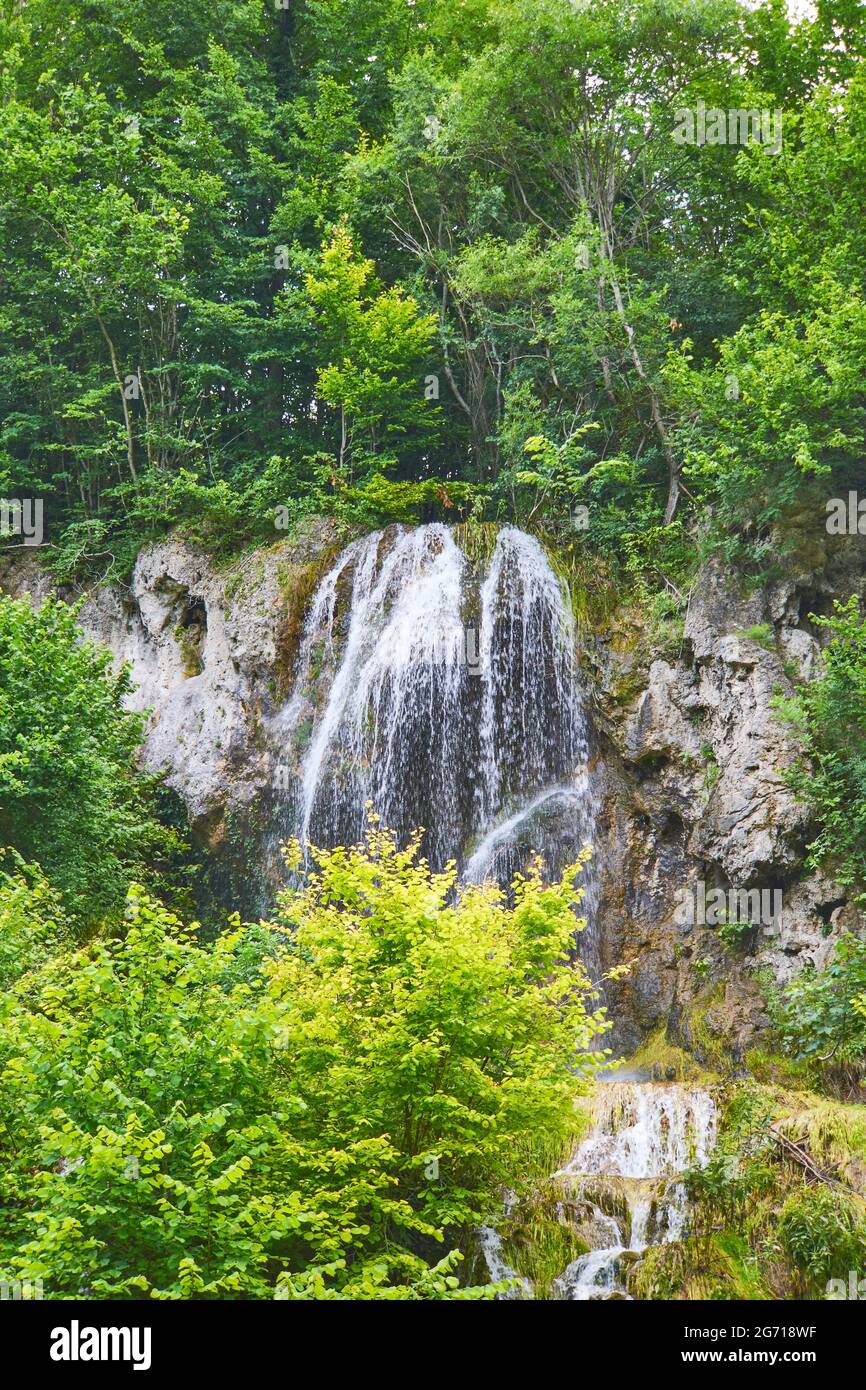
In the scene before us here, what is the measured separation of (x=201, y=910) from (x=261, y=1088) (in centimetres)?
1253

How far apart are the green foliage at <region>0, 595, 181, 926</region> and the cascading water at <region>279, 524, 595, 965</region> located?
11.0ft

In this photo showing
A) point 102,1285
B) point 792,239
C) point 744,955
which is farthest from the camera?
point 792,239

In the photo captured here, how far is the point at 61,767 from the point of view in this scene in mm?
18031

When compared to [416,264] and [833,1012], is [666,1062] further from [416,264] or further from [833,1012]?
[416,264]

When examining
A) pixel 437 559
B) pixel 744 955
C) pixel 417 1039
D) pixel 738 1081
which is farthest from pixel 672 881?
pixel 417 1039

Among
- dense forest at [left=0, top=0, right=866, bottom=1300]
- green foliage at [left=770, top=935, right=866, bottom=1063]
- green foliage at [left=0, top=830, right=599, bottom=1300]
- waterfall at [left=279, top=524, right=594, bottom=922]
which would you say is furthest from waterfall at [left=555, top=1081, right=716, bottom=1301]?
waterfall at [left=279, top=524, right=594, bottom=922]

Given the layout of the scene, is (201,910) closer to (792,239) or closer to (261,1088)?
(261,1088)

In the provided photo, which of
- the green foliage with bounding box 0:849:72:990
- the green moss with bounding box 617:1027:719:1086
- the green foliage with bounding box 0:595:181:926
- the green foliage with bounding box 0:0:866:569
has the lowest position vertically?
the green moss with bounding box 617:1027:719:1086

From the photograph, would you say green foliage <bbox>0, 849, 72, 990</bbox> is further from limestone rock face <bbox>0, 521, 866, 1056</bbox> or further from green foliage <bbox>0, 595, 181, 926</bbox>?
limestone rock face <bbox>0, 521, 866, 1056</bbox>

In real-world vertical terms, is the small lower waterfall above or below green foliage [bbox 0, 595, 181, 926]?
below

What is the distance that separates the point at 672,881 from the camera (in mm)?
19516

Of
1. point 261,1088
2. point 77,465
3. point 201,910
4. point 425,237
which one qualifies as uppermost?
point 425,237

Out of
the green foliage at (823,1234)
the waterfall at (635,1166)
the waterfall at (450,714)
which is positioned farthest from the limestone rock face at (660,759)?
the green foliage at (823,1234)

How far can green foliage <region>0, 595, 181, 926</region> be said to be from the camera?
1784 centimetres
